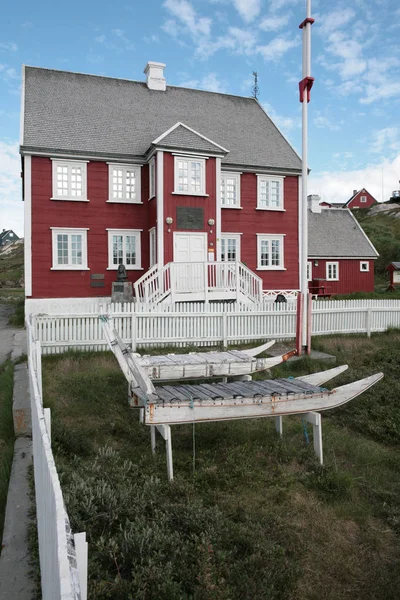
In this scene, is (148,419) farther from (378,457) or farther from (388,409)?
(388,409)

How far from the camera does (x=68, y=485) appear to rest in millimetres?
4953

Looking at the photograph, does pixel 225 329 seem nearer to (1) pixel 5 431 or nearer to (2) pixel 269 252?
(1) pixel 5 431

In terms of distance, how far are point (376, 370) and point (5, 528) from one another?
28.9 ft

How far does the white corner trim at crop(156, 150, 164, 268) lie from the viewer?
2039 cm

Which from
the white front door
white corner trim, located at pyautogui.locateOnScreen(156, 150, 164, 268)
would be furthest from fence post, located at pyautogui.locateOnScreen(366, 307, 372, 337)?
white corner trim, located at pyautogui.locateOnScreen(156, 150, 164, 268)

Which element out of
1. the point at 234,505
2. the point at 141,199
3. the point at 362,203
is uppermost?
the point at 362,203

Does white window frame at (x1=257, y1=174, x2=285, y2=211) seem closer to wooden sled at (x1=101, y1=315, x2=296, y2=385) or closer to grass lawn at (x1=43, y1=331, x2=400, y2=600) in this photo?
wooden sled at (x1=101, y1=315, x2=296, y2=385)

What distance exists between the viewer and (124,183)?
2186 cm

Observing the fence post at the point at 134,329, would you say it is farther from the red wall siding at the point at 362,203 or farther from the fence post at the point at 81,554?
the red wall siding at the point at 362,203

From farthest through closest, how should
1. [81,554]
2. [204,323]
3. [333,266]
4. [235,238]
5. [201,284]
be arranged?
[333,266] < [235,238] < [201,284] < [204,323] < [81,554]

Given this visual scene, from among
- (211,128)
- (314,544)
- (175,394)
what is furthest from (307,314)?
(211,128)

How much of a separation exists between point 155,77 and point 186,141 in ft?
22.7

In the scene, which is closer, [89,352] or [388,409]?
[388,409]

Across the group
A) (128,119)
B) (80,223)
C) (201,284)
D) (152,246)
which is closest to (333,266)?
(152,246)
